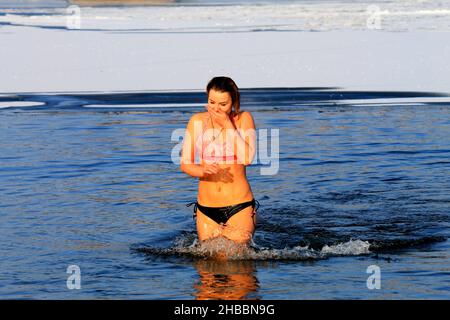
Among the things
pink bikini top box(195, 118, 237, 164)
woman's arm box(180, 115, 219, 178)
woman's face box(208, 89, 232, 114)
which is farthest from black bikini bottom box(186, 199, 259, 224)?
woman's face box(208, 89, 232, 114)

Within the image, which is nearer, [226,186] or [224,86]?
[224,86]

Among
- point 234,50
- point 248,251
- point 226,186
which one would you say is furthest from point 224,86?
point 234,50

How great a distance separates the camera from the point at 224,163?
9062 millimetres

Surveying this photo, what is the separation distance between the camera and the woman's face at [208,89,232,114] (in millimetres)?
8648

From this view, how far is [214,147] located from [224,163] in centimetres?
16

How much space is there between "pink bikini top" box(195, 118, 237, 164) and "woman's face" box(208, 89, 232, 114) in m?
0.31

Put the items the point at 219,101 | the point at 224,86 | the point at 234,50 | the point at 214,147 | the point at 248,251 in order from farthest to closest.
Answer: the point at 234,50, the point at 248,251, the point at 214,147, the point at 219,101, the point at 224,86

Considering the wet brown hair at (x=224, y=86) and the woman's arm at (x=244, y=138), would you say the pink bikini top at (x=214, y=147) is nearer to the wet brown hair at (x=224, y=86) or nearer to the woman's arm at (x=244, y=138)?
the woman's arm at (x=244, y=138)

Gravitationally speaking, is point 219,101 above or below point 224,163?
above

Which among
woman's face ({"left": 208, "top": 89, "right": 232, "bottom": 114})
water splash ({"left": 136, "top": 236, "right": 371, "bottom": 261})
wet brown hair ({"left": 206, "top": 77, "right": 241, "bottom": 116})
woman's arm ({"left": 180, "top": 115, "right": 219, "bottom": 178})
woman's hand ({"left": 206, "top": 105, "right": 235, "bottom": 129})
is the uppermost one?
wet brown hair ({"left": 206, "top": 77, "right": 241, "bottom": 116})

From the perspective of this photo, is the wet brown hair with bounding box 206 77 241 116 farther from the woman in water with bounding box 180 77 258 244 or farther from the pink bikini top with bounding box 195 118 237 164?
the pink bikini top with bounding box 195 118 237 164

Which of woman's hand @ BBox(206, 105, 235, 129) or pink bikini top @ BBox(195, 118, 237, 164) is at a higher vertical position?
woman's hand @ BBox(206, 105, 235, 129)

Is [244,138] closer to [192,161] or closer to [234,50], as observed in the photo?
[192,161]
